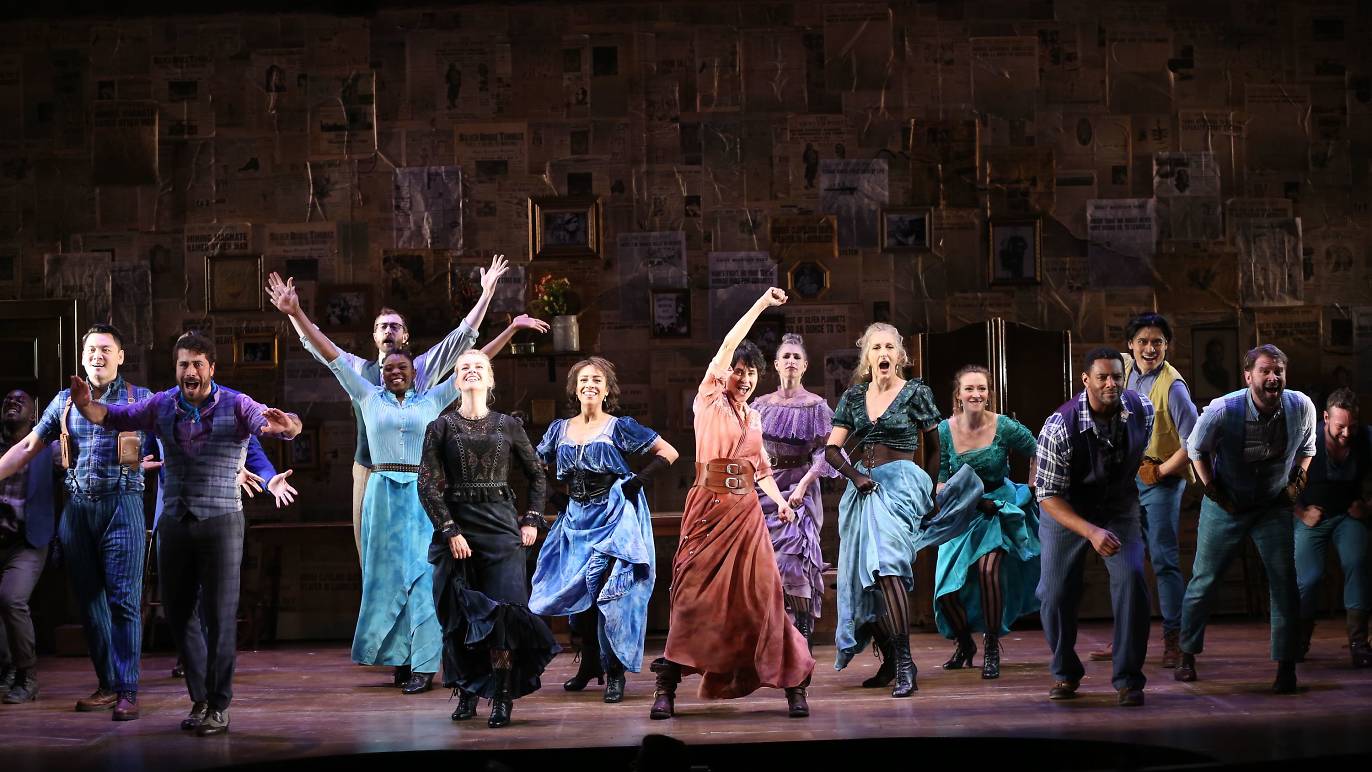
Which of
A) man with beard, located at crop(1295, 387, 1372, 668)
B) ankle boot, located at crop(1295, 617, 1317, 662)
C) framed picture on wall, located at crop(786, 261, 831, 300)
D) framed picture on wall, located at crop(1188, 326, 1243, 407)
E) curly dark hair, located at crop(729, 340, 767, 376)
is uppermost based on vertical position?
framed picture on wall, located at crop(786, 261, 831, 300)

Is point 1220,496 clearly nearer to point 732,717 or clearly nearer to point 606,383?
point 732,717

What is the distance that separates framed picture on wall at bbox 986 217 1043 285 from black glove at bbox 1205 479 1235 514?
2.99 metres

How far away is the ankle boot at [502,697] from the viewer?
5613 mm

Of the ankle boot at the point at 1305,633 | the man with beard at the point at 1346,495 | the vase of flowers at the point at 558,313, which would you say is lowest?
the ankle boot at the point at 1305,633

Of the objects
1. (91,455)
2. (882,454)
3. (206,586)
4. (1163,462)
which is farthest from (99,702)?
(1163,462)

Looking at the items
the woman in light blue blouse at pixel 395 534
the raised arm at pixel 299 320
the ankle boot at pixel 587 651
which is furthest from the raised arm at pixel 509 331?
the ankle boot at pixel 587 651

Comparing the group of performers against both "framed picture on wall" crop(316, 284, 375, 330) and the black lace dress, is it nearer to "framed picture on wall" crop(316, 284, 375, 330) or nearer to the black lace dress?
the black lace dress

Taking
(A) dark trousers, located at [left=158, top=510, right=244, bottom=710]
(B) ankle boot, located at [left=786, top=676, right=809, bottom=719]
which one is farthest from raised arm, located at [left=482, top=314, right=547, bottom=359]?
(B) ankle boot, located at [left=786, top=676, right=809, bottom=719]

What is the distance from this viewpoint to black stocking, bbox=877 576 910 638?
6.30 metres

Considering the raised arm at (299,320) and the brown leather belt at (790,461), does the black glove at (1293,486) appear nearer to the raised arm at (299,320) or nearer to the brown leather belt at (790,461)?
the brown leather belt at (790,461)

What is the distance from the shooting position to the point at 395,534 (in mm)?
6902

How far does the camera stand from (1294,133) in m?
9.01

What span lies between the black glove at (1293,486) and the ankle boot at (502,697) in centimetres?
344

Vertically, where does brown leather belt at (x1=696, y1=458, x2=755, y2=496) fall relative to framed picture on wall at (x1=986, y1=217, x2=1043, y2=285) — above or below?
below
